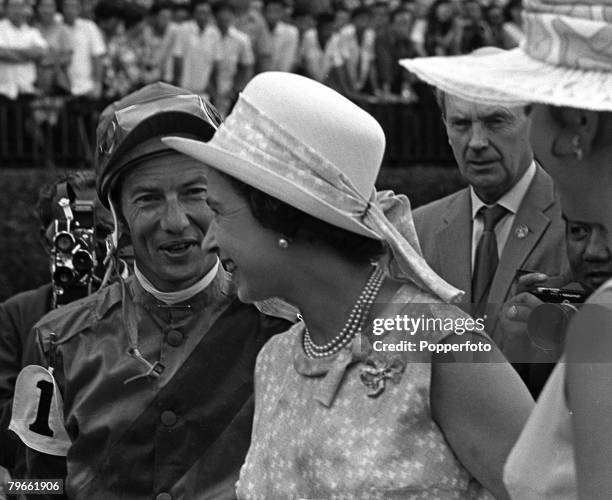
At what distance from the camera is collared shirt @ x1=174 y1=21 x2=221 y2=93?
20.0 meters

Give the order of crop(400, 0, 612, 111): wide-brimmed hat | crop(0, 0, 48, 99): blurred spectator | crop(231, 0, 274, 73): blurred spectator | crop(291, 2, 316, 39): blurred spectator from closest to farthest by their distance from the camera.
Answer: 1. crop(400, 0, 612, 111): wide-brimmed hat
2. crop(0, 0, 48, 99): blurred spectator
3. crop(231, 0, 274, 73): blurred spectator
4. crop(291, 2, 316, 39): blurred spectator

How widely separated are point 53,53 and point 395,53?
5802 mm

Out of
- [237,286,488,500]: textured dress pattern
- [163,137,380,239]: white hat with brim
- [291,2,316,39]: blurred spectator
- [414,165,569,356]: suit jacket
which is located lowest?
[291,2,316,39]: blurred spectator

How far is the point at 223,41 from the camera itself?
2073cm

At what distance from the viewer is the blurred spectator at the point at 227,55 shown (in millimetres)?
20570

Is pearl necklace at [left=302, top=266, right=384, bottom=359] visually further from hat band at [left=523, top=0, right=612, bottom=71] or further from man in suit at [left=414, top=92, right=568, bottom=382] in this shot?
man in suit at [left=414, top=92, right=568, bottom=382]

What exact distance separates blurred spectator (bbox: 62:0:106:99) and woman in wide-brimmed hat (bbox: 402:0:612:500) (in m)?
16.5

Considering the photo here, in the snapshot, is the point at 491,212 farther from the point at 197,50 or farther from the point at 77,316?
the point at 197,50

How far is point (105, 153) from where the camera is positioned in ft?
12.8

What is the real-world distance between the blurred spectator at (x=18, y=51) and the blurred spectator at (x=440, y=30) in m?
Result: 6.31

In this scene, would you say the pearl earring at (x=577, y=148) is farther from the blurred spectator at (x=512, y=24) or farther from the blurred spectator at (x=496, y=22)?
the blurred spectator at (x=496, y=22)

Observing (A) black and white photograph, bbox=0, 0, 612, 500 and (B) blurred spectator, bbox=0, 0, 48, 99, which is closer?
(A) black and white photograph, bbox=0, 0, 612, 500

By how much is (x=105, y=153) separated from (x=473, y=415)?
1708 millimetres

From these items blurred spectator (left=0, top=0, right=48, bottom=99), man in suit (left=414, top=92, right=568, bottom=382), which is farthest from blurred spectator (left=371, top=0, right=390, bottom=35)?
man in suit (left=414, top=92, right=568, bottom=382)
